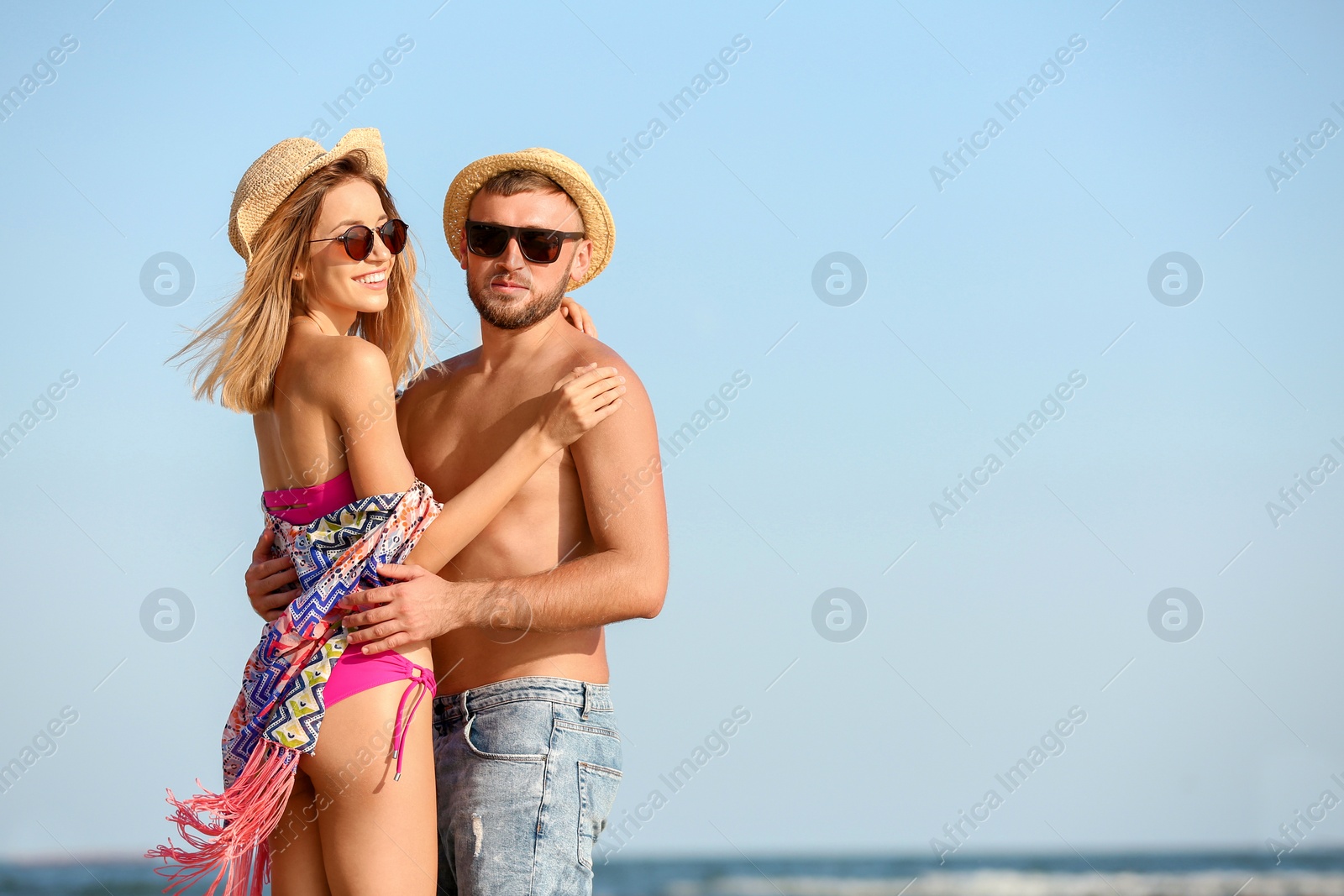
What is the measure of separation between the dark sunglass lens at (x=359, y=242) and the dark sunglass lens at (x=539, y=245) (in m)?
0.52

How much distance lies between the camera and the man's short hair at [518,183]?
13.7ft

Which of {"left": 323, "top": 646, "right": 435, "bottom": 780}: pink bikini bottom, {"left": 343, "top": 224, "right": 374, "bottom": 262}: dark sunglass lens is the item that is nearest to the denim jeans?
{"left": 323, "top": 646, "right": 435, "bottom": 780}: pink bikini bottom

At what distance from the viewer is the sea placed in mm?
23953

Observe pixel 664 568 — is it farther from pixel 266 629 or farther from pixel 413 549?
pixel 266 629

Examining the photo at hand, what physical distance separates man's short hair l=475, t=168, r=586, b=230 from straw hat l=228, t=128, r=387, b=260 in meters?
0.51

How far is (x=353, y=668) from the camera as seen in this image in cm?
348

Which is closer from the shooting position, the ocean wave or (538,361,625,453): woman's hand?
(538,361,625,453): woman's hand

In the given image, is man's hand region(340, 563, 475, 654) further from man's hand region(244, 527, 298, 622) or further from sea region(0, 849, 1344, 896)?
sea region(0, 849, 1344, 896)

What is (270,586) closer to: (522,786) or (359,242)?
(522,786)

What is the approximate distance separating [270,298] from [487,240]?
780 millimetres

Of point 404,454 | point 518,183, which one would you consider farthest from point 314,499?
point 518,183

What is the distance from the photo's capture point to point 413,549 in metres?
3.65

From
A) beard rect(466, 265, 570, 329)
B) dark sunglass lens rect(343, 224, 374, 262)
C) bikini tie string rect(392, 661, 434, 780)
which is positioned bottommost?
bikini tie string rect(392, 661, 434, 780)

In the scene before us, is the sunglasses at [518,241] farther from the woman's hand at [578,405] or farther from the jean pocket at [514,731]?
the jean pocket at [514,731]
